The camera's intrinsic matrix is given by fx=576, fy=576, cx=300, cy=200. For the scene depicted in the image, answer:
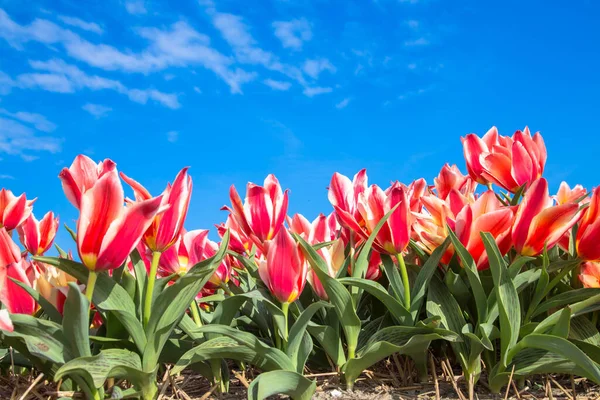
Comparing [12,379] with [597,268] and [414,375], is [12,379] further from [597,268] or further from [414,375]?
[597,268]

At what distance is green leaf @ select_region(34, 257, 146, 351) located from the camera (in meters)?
1.73

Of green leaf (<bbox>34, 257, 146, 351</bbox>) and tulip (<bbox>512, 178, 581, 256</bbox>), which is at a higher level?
tulip (<bbox>512, 178, 581, 256</bbox>)

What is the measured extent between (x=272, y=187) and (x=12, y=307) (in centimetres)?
99

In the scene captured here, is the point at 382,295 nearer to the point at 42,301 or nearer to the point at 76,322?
the point at 76,322

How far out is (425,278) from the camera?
215 cm

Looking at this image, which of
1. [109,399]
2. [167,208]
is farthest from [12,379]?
[167,208]

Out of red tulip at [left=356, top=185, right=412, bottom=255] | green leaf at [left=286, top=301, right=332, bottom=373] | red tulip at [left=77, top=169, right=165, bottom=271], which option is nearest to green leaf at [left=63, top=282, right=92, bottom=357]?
red tulip at [left=77, top=169, right=165, bottom=271]

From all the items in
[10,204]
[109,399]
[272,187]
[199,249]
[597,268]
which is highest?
[10,204]

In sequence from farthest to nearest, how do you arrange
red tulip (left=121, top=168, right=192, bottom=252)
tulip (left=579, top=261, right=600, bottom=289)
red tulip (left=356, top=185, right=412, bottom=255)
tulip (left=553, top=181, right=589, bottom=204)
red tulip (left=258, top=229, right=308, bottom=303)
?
1. tulip (left=553, top=181, right=589, bottom=204)
2. tulip (left=579, top=261, right=600, bottom=289)
3. red tulip (left=356, top=185, right=412, bottom=255)
4. red tulip (left=258, top=229, right=308, bottom=303)
5. red tulip (left=121, top=168, right=192, bottom=252)

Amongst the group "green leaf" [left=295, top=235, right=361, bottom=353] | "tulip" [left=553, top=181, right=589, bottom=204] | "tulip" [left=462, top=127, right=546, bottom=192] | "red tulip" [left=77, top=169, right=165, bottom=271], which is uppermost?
"tulip" [left=462, top=127, right=546, bottom=192]

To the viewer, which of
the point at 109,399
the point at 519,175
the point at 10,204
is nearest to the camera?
the point at 109,399

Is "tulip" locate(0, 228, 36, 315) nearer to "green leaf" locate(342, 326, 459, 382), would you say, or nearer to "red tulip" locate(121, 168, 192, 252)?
"red tulip" locate(121, 168, 192, 252)

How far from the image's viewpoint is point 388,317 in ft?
7.52

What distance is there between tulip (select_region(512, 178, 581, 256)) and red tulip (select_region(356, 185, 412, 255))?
16.0 inches
